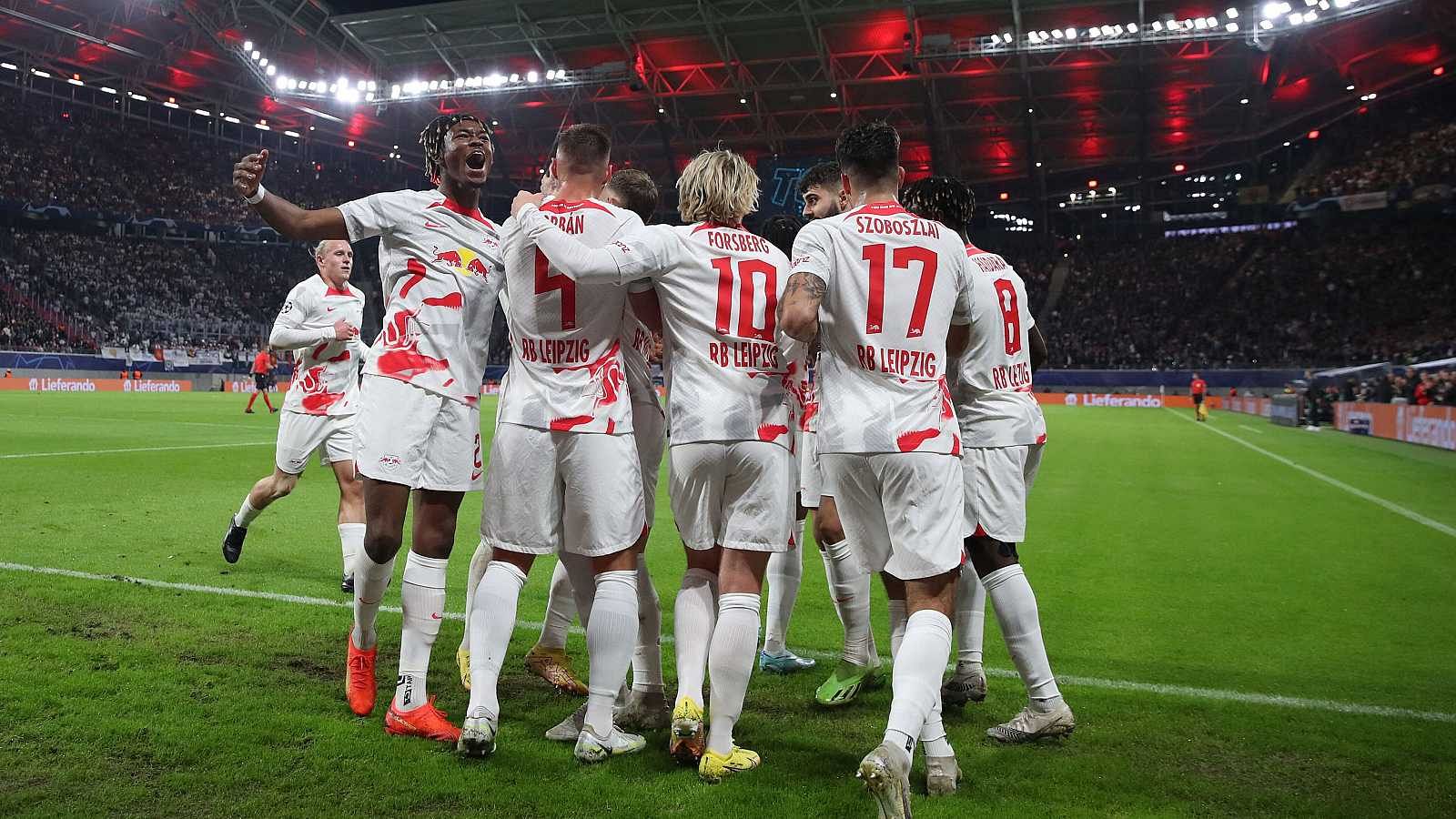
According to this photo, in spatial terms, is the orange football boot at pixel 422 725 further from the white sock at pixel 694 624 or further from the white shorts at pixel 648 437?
the white shorts at pixel 648 437

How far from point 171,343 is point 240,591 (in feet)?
148

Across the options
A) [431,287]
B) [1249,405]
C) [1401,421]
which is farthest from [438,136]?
[1249,405]

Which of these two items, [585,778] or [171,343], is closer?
[585,778]

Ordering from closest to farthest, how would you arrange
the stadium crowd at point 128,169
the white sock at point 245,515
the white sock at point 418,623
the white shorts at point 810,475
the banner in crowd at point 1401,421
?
the white sock at point 418,623 → the white shorts at point 810,475 → the white sock at point 245,515 → the banner in crowd at point 1401,421 → the stadium crowd at point 128,169

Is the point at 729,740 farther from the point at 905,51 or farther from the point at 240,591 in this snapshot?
the point at 905,51

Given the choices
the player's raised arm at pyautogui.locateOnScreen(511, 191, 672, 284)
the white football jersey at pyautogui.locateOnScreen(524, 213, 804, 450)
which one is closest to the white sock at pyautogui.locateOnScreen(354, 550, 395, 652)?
the white football jersey at pyautogui.locateOnScreen(524, 213, 804, 450)

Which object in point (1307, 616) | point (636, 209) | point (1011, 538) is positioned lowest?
point (1307, 616)

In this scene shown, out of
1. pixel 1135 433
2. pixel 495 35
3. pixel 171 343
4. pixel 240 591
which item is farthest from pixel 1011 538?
pixel 171 343

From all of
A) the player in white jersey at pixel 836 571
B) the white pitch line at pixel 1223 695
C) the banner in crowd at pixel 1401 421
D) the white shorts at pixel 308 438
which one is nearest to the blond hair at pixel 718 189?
the player in white jersey at pixel 836 571

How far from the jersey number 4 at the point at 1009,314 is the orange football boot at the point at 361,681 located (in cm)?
318

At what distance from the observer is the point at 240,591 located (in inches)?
241

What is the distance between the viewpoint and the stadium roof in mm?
35000

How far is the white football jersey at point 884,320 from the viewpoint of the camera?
353 centimetres

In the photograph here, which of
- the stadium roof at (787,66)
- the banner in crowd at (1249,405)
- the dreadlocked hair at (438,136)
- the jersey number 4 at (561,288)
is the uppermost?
the stadium roof at (787,66)
